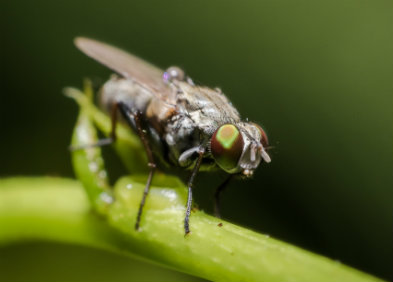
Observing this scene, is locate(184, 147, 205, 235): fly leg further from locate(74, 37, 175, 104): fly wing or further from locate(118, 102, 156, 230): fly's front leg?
locate(74, 37, 175, 104): fly wing

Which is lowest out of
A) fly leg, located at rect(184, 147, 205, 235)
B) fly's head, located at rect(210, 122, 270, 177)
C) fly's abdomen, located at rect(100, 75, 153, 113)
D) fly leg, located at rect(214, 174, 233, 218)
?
fly leg, located at rect(214, 174, 233, 218)

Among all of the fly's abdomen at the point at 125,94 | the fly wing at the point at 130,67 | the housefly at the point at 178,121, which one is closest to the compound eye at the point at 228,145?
the housefly at the point at 178,121

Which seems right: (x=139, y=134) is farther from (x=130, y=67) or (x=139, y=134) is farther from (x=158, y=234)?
(x=158, y=234)

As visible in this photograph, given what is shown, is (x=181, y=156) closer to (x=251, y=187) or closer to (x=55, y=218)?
(x=55, y=218)

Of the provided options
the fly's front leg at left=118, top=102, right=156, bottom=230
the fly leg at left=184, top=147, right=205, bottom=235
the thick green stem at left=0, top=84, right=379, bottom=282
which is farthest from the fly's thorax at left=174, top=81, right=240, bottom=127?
the thick green stem at left=0, top=84, right=379, bottom=282

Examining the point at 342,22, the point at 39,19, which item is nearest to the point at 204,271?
the point at 342,22
